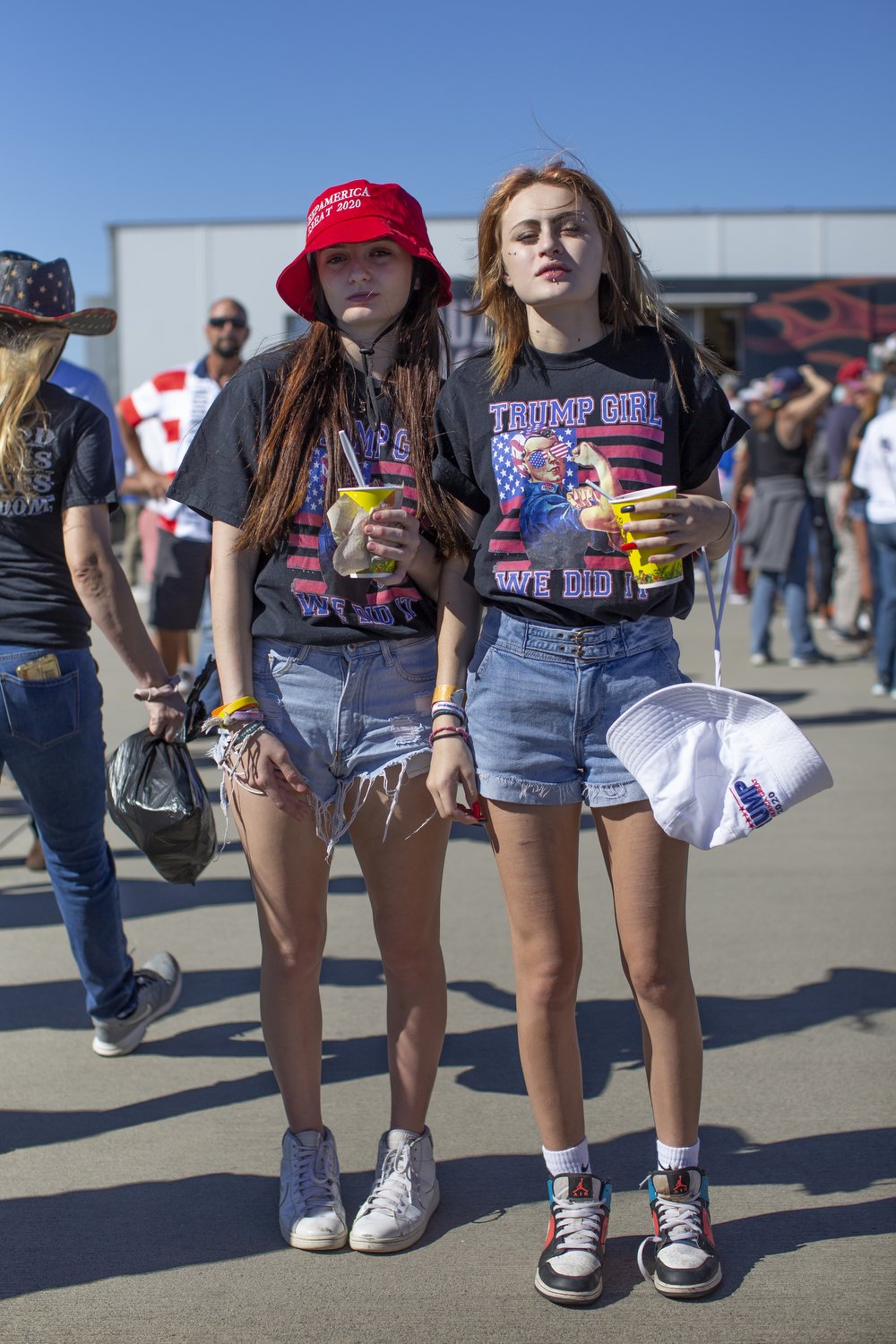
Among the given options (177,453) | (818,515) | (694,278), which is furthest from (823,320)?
(177,453)

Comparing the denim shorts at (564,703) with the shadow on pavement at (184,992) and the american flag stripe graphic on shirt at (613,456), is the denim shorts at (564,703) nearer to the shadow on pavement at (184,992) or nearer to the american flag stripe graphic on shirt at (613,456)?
the american flag stripe graphic on shirt at (613,456)

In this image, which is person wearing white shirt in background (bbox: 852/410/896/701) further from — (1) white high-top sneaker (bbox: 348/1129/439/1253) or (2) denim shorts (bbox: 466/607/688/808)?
(1) white high-top sneaker (bbox: 348/1129/439/1253)

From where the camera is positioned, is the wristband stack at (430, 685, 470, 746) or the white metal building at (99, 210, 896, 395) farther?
the white metal building at (99, 210, 896, 395)

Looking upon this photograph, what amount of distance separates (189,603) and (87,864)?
340 cm

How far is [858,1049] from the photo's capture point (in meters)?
3.64

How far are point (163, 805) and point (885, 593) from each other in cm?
635

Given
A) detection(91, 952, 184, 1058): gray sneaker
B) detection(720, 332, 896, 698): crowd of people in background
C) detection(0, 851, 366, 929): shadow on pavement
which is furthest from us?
detection(720, 332, 896, 698): crowd of people in background

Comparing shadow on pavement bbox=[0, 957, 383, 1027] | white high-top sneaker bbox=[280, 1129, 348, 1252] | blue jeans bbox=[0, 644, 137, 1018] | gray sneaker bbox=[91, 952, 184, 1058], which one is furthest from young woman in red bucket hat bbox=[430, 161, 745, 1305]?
shadow on pavement bbox=[0, 957, 383, 1027]

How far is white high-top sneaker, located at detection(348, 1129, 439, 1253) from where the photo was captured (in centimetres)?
272

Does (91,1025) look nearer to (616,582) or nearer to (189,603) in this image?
(616,582)

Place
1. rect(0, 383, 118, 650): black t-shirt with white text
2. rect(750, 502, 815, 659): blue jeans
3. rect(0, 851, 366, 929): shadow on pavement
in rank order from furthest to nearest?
rect(750, 502, 815, 659): blue jeans < rect(0, 851, 366, 929): shadow on pavement < rect(0, 383, 118, 650): black t-shirt with white text

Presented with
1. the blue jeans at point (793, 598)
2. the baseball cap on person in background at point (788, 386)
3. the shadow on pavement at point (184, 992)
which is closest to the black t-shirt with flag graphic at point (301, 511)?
the shadow on pavement at point (184, 992)

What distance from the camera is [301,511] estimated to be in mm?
2684

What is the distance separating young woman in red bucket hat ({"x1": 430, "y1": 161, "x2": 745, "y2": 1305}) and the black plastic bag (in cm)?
85
